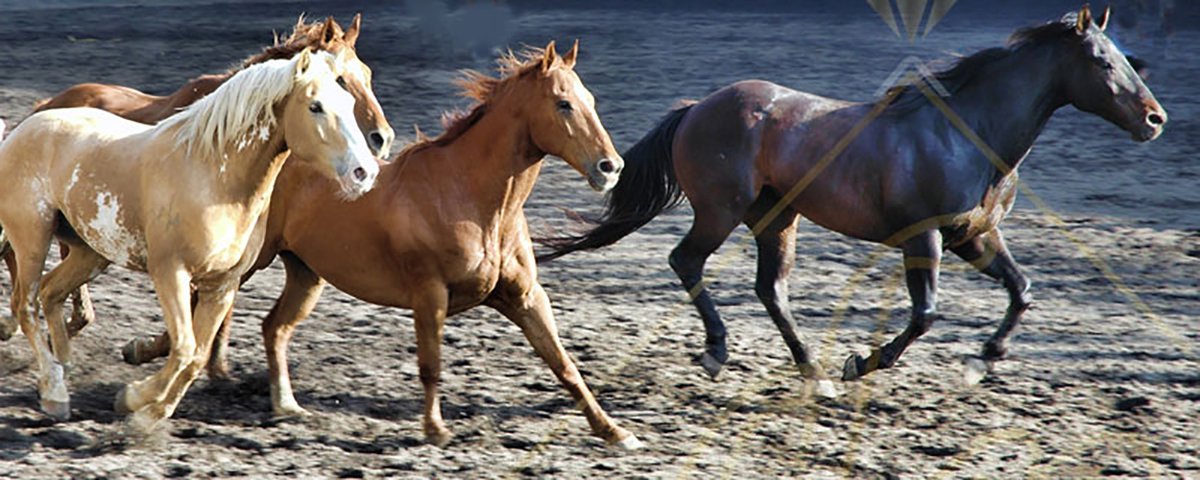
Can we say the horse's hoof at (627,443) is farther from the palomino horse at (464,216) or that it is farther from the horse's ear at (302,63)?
the horse's ear at (302,63)

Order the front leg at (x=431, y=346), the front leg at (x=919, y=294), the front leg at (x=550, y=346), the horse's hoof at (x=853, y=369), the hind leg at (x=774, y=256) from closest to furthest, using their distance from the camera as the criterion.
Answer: the front leg at (x=431, y=346) < the front leg at (x=550, y=346) < the front leg at (x=919, y=294) < the horse's hoof at (x=853, y=369) < the hind leg at (x=774, y=256)

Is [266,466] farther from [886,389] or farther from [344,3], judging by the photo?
[344,3]

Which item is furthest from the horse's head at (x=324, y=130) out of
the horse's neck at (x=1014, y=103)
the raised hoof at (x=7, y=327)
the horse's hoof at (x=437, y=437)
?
the horse's neck at (x=1014, y=103)

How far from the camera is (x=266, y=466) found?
16.0ft

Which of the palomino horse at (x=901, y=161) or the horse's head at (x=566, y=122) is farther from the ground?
the horse's head at (x=566, y=122)

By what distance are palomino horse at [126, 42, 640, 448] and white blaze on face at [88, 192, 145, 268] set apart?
51cm

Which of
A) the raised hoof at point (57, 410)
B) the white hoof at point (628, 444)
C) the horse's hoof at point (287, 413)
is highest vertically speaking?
the raised hoof at point (57, 410)

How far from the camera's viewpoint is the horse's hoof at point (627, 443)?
205 inches

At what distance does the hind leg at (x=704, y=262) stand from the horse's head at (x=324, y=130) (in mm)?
1898

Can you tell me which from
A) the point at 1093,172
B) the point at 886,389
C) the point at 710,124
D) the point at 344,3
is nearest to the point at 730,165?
the point at 710,124

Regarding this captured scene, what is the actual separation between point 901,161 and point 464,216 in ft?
6.12

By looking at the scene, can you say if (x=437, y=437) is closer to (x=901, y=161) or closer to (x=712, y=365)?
(x=712, y=365)

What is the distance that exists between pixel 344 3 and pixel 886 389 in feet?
41.4

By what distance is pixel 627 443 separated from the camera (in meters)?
5.21
